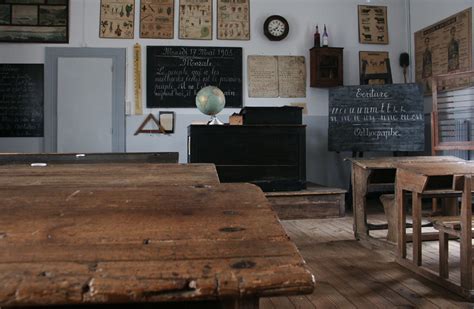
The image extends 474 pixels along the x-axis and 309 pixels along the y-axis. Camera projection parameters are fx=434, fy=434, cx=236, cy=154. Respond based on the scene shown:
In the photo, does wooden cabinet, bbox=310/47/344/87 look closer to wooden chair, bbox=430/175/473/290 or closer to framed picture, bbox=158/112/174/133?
framed picture, bbox=158/112/174/133

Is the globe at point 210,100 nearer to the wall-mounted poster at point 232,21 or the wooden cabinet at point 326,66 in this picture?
the wall-mounted poster at point 232,21

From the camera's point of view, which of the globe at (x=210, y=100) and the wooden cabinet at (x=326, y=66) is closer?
the globe at (x=210, y=100)

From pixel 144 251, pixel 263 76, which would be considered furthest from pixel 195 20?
pixel 144 251

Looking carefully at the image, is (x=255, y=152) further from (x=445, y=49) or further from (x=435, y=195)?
(x=445, y=49)

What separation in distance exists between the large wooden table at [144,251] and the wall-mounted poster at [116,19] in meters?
5.33

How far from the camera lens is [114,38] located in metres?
5.79

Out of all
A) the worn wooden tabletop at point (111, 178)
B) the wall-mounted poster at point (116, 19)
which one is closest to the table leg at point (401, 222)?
the worn wooden tabletop at point (111, 178)

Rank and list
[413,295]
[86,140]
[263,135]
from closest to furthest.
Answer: [413,295] < [263,135] < [86,140]

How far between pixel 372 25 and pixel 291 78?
4.68 ft

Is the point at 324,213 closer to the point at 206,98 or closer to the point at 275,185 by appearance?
the point at 275,185

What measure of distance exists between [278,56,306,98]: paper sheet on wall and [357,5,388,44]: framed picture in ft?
3.29

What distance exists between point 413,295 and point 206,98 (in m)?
3.25

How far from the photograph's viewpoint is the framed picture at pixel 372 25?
243 inches

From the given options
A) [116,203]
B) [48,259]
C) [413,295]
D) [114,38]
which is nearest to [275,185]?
[413,295]
